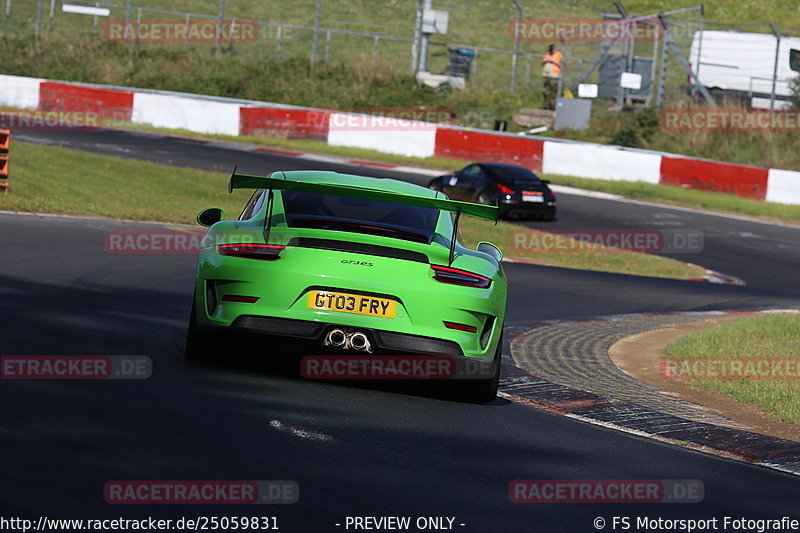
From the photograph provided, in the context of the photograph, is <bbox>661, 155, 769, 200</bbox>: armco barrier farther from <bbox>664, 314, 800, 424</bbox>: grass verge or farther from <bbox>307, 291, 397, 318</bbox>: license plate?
<bbox>307, 291, 397, 318</bbox>: license plate

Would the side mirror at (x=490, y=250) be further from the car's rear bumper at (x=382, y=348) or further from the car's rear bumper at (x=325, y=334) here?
the car's rear bumper at (x=325, y=334)

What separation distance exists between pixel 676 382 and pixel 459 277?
134 inches

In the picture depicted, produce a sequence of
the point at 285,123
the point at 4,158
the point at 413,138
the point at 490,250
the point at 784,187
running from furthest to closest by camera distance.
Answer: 1. the point at 285,123
2. the point at 413,138
3. the point at 784,187
4. the point at 4,158
5. the point at 490,250

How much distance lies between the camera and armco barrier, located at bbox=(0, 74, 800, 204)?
29.9 m

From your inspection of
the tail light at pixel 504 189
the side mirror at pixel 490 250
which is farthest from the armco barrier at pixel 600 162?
the side mirror at pixel 490 250

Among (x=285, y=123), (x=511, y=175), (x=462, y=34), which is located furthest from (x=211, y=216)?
(x=462, y=34)

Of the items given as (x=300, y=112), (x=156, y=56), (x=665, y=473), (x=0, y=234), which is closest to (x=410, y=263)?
(x=665, y=473)

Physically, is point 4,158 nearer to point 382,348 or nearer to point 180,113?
point 382,348

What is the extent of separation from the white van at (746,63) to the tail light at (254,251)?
30.5 meters

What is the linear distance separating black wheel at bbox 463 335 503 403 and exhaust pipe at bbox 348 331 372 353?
85 centimetres

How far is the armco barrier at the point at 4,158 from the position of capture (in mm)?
17172

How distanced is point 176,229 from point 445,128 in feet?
55.4

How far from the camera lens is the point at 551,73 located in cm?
3703

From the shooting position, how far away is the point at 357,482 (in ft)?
16.6
